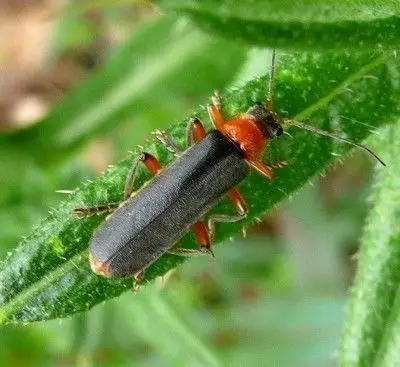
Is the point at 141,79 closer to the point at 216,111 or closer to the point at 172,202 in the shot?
the point at 172,202

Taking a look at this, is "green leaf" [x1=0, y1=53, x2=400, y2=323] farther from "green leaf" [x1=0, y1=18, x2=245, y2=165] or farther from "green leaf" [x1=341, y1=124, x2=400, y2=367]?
"green leaf" [x1=0, y1=18, x2=245, y2=165]

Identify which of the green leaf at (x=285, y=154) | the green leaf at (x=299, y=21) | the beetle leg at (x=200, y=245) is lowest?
the beetle leg at (x=200, y=245)

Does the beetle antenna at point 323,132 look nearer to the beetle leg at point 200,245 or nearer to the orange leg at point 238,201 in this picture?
the orange leg at point 238,201

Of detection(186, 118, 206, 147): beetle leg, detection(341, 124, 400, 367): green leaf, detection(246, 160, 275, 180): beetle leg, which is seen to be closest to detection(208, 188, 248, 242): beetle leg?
detection(246, 160, 275, 180): beetle leg

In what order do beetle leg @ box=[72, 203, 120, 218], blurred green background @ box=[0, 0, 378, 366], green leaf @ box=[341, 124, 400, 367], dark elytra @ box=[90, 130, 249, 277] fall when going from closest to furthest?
beetle leg @ box=[72, 203, 120, 218] < green leaf @ box=[341, 124, 400, 367] < dark elytra @ box=[90, 130, 249, 277] < blurred green background @ box=[0, 0, 378, 366]

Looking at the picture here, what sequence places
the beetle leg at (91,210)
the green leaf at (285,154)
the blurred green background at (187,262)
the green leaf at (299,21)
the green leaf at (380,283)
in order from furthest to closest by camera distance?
the blurred green background at (187,262) < the green leaf at (380,283) < the beetle leg at (91,210) < the green leaf at (285,154) < the green leaf at (299,21)

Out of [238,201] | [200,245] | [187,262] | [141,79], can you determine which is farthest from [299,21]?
[187,262]

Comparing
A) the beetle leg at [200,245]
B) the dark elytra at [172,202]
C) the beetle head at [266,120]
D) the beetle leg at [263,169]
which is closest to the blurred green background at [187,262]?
the beetle head at [266,120]
